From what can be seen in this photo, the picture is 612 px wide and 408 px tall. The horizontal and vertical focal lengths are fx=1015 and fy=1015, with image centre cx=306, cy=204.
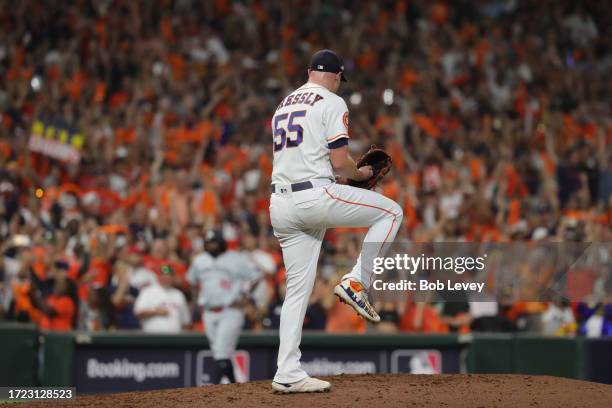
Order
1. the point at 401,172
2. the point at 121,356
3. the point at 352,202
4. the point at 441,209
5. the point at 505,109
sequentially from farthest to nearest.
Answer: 1. the point at 505,109
2. the point at 401,172
3. the point at 441,209
4. the point at 121,356
5. the point at 352,202

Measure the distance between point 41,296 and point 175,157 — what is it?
144 inches

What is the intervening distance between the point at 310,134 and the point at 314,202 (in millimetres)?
436

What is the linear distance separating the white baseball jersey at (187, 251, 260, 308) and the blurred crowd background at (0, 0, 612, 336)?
617 millimetres

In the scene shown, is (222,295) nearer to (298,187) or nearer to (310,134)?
(298,187)

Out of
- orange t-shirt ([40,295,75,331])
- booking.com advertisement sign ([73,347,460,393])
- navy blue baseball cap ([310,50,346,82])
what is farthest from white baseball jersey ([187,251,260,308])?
navy blue baseball cap ([310,50,346,82])

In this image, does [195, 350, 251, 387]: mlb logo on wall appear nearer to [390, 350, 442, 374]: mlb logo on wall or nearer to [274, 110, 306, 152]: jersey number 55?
[390, 350, 442, 374]: mlb logo on wall

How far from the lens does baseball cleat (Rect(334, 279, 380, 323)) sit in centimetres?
645

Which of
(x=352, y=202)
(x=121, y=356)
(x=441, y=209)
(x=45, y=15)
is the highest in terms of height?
(x=45, y=15)

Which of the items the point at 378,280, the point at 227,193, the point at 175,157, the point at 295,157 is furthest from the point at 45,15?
the point at 295,157

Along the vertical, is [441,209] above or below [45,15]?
below

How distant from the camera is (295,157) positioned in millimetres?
6523

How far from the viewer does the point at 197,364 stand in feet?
37.9

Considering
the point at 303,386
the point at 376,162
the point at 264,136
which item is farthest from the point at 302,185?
the point at 264,136

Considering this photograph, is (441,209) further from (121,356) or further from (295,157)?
(295,157)
